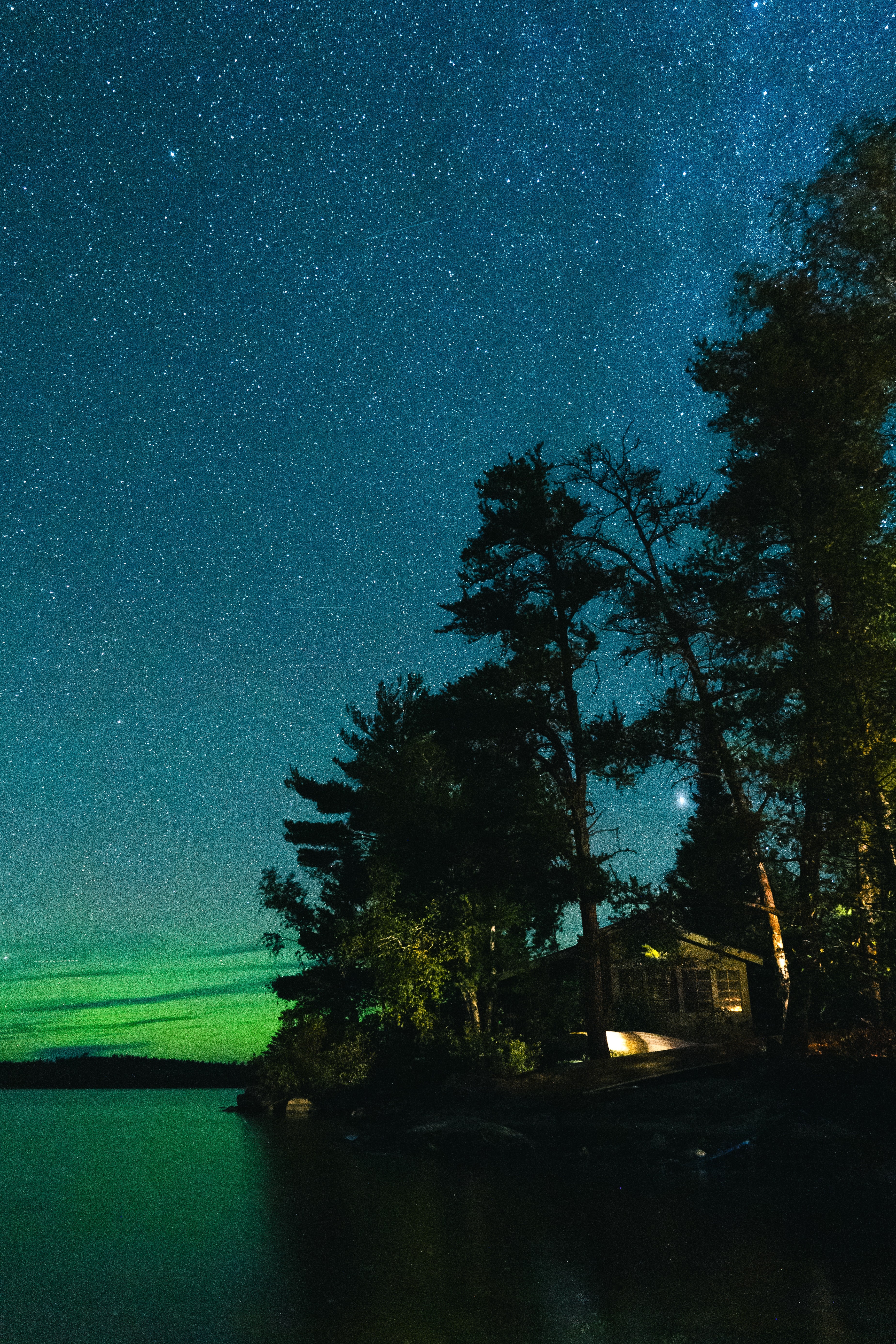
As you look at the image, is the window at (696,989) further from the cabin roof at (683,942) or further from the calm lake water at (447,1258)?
the calm lake water at (447,1258)

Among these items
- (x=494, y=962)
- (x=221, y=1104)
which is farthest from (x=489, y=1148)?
(x=221, y=1104)

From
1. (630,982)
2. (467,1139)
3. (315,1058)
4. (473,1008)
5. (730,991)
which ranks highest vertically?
(630,982)

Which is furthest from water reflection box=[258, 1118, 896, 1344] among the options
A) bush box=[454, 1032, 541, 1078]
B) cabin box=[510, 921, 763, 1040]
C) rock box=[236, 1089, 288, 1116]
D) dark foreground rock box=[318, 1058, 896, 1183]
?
rock box=[236, 1089, 288, 1116]

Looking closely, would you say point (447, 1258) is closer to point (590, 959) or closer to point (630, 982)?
point (590, 959)

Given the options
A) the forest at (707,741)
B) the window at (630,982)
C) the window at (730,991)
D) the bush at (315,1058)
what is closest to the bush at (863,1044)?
the forest at (707,741)

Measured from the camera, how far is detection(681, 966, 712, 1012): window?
3397 cm

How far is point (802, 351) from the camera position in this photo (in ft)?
70.9

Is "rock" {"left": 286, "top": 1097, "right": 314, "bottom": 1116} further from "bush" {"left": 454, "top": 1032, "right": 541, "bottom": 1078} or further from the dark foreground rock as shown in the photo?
the dark foreground rock

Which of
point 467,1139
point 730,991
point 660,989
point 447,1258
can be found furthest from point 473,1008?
point 447,1258

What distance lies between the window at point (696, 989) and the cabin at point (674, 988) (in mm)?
19

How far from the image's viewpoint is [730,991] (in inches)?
1339

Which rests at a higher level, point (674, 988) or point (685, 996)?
point (674, 988)

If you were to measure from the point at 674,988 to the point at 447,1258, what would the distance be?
26.1 meters

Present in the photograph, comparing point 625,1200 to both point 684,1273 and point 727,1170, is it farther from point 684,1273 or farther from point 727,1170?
point 684,1273
